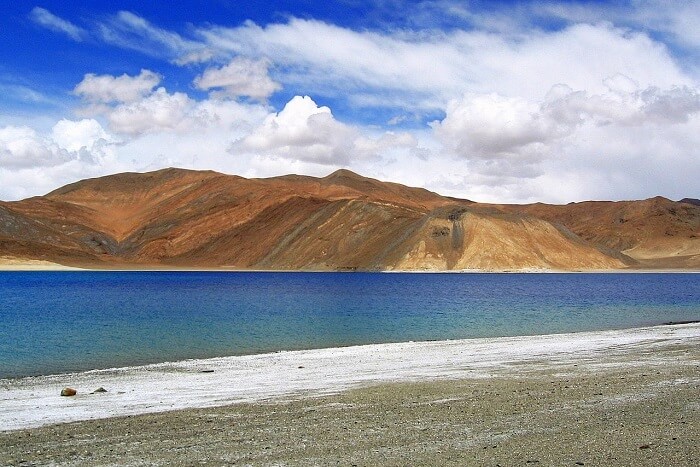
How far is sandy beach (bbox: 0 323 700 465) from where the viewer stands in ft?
35.3

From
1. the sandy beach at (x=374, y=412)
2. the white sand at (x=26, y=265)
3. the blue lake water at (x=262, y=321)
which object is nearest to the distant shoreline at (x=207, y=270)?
the white sand at (x=26, y=265)

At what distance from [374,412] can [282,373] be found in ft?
27.0

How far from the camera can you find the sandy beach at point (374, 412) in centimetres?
1076

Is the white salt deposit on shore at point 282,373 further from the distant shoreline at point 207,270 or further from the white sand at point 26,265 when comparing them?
the white sand at point 26,265

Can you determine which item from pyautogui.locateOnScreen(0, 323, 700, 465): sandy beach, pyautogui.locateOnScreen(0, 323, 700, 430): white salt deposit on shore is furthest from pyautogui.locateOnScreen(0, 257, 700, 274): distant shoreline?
pyautogui.locateOnScreen(0, 323, 700, 465): sandy beach

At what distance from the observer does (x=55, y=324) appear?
4025 centimetres

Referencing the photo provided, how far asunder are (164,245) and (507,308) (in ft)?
478

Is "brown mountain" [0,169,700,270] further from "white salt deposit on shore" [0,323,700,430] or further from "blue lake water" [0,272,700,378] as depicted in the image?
"white salt deposit on shore" [0,323,700,430]

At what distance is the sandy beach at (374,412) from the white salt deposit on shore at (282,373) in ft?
0.24

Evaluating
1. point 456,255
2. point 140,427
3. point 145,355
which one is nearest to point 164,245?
point 456,255

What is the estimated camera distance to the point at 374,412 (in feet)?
46.5

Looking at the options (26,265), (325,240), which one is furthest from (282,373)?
(26,265)

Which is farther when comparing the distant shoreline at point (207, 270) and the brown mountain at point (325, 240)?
the brown mountain at point (325, 240)

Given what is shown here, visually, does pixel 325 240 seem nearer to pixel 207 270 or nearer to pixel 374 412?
pixel 207 270
